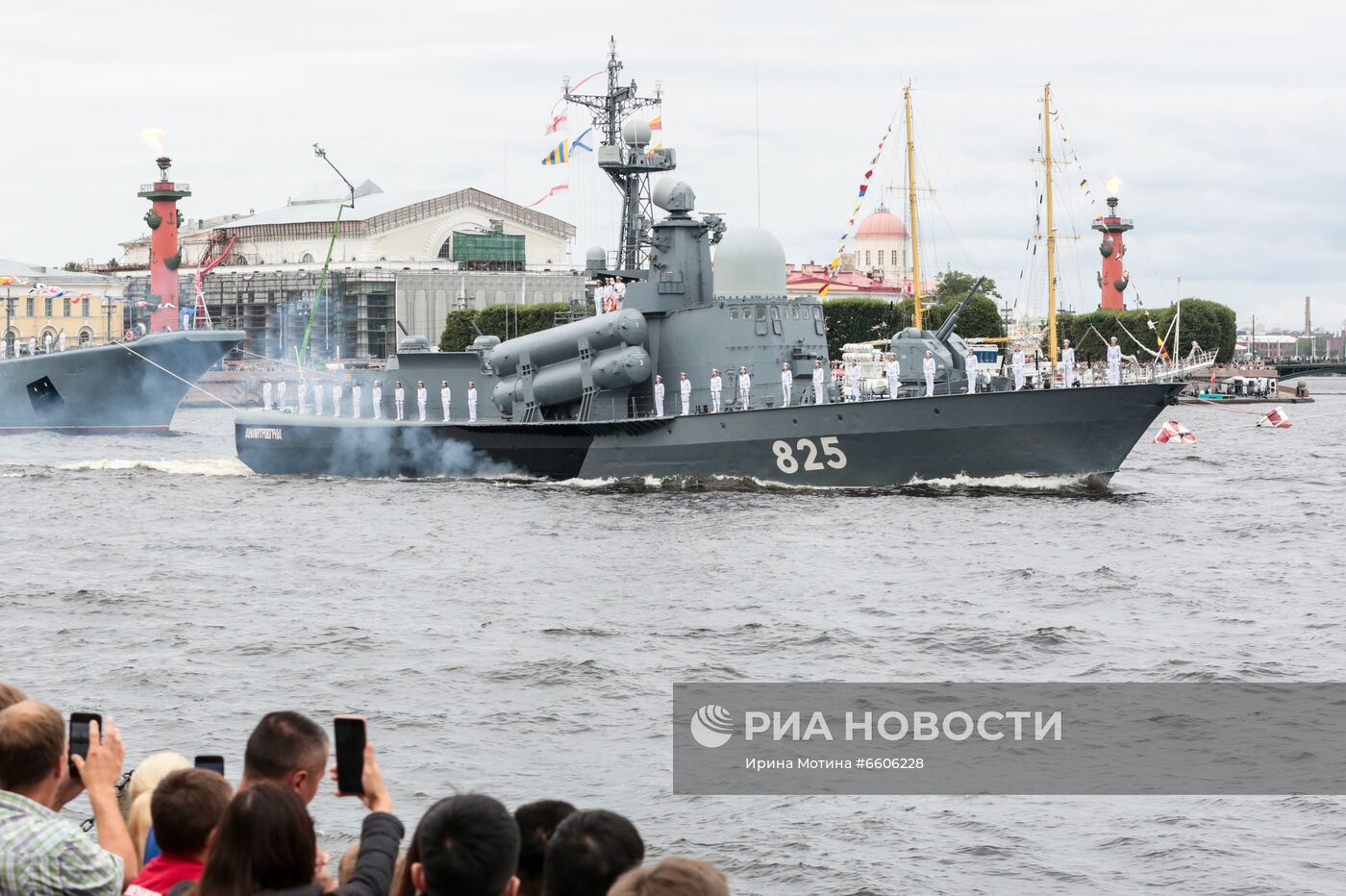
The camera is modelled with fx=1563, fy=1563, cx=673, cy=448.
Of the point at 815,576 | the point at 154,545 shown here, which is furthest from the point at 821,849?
the point at 154,545

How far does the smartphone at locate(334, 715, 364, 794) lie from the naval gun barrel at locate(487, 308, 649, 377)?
30.9 metres

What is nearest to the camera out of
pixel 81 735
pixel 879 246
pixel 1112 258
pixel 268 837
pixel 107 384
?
pixel 268 837

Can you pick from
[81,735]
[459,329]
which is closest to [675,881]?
[81,735]

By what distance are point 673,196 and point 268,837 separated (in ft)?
114

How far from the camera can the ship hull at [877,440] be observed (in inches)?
1294

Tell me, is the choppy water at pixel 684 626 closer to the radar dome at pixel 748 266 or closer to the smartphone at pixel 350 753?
the radar dome at pixel 748 266

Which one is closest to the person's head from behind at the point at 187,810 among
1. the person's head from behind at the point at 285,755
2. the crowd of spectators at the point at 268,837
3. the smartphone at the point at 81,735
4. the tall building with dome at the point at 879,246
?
the crowd of spectators at the point at 268,837

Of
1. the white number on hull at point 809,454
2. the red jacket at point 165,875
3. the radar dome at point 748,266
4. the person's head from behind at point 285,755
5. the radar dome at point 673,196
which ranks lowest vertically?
the red jacket at point 165,875

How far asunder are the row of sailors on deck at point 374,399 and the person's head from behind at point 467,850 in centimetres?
3578

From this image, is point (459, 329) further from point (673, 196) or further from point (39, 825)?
point (39, 825)

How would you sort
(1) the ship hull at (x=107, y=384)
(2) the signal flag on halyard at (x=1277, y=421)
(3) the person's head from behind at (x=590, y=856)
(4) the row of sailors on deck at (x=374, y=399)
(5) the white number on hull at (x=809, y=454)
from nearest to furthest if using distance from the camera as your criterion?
(3) the person's head from behind at (x=590, y=856) < (5) the white number on hull at (x=809, y=454) < (4) the row of sailors on deck at (x=374, y=399) < (1) the ship hull at (x=107, y=384) < (2) the signal flag on halyard at (x=1277, y=421)

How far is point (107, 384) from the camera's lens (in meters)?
63.7

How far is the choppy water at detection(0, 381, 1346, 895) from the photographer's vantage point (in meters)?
12.3

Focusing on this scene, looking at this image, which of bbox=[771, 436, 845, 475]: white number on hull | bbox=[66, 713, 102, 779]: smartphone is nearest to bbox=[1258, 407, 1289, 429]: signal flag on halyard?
bbox=[771, 436, 845, 475]: white number on hull
